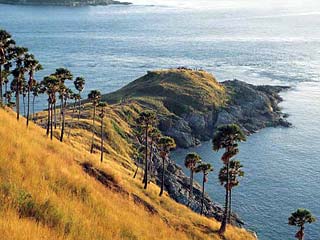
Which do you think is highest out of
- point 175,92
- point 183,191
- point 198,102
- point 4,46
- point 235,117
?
point 4,46

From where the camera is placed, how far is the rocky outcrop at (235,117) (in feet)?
393

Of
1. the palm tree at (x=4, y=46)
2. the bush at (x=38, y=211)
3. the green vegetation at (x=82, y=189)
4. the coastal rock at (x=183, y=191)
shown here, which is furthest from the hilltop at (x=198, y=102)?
the bush at (x=38, y=211)

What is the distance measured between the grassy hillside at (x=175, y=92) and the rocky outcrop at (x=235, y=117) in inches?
135

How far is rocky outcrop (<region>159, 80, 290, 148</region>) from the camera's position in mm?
119812

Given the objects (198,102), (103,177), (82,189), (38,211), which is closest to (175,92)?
(198,102)

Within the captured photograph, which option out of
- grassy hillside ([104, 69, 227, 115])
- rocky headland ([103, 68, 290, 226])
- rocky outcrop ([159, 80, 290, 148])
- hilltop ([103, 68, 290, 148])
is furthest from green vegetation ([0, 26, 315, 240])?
grassy hillside ([104, 69, 227, 115])

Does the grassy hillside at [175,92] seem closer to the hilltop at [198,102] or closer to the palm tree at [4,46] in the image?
the hilltop at [198,102]

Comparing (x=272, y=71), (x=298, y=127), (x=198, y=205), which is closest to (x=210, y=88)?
(x=298, y=127)

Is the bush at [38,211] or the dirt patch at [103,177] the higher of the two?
the bush at [38,211]

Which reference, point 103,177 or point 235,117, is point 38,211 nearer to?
point 103,177

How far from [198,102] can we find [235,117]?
12.1 m

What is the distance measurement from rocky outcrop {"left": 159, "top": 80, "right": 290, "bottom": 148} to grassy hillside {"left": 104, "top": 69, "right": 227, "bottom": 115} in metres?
3.42

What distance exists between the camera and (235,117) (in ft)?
440

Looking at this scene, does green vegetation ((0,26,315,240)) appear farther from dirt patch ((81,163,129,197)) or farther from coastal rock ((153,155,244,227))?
coastal rock ((153,155,244,227))
